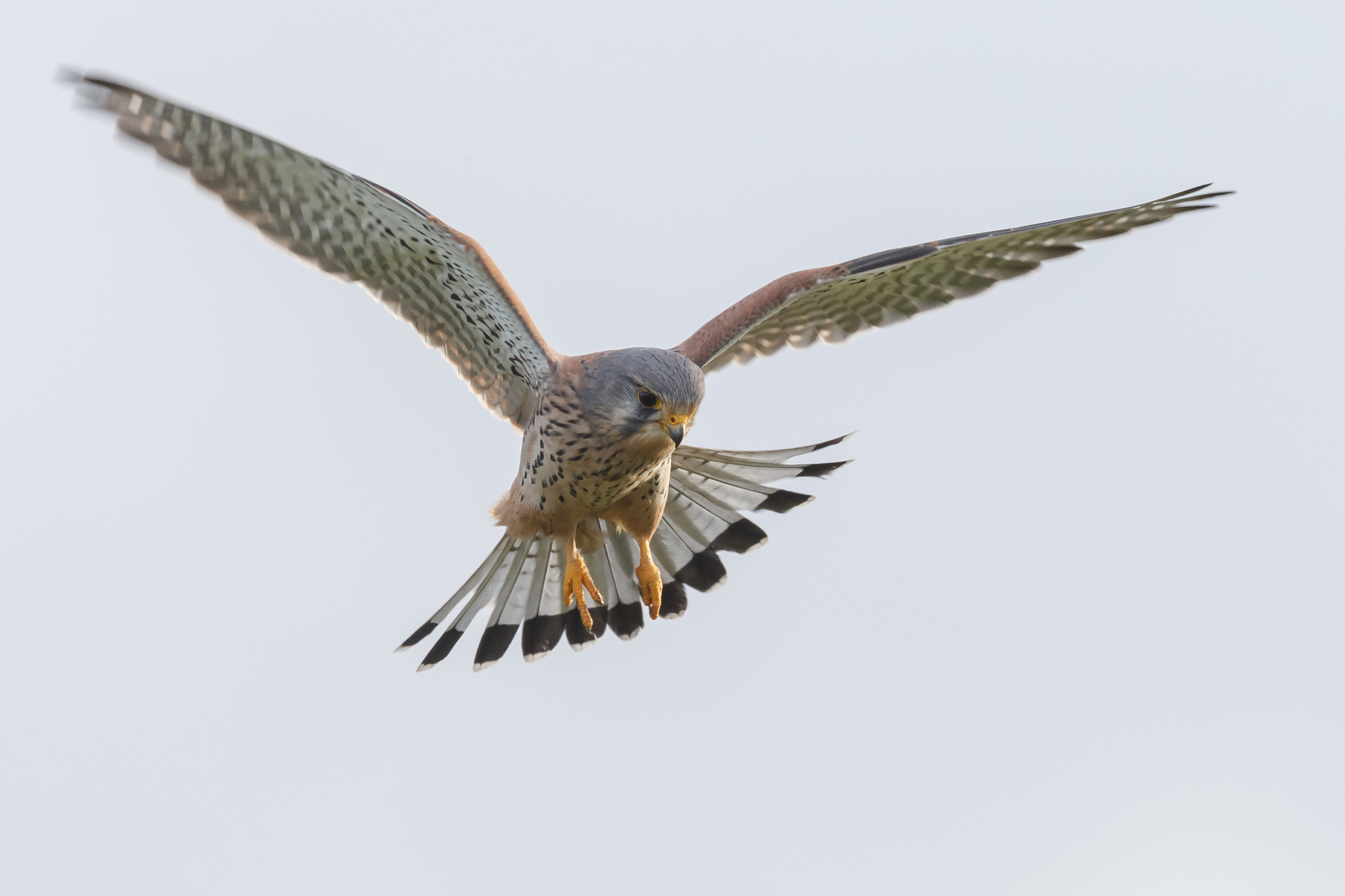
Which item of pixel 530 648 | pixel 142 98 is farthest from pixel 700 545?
pixel 142 98

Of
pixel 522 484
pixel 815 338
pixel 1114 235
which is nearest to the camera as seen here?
pixel 522 484

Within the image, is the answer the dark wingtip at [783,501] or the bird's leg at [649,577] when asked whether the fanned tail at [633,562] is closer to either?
the dark wingtip at [783,501]

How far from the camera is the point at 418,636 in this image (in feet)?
24.1

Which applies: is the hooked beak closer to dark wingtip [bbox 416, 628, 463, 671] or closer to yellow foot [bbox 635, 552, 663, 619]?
yellow foot [bbox 635, 552, 663, 619]

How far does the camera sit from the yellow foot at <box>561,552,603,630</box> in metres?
7.45

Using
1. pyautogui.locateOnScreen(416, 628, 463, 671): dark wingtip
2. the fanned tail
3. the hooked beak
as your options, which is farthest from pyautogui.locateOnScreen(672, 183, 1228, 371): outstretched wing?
pyautogui.locateOnScreen(416, 628, 463, 671): dark wingtip

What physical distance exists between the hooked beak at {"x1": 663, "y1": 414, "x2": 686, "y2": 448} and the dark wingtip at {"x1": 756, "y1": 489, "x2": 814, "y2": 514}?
179cm

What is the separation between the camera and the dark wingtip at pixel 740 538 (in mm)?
7895

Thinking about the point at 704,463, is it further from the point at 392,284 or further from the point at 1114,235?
the point at 1114,235

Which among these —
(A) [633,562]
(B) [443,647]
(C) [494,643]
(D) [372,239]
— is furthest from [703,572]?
(D) [372,239]

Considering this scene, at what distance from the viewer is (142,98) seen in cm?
606

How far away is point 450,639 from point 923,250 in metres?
3.49

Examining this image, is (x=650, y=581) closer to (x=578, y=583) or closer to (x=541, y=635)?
(x=578, y=583)

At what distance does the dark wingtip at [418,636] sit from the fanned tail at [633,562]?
8 centimetres
